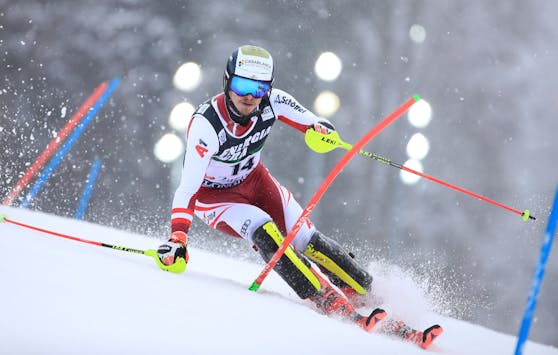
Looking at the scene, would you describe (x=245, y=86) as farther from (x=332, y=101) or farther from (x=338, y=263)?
(x=332, y=101)

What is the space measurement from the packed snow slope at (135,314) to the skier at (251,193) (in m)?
0.19

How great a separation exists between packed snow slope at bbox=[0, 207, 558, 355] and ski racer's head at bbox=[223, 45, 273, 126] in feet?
2.61

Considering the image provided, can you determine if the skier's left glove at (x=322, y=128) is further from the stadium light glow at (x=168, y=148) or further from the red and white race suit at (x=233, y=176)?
the stadium light glow at (x=168, y=148)

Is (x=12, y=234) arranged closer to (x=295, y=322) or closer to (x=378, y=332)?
(x=295, y=322)

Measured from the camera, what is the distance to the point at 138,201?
838 cm

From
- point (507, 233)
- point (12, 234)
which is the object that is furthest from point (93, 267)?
point (507, 233)

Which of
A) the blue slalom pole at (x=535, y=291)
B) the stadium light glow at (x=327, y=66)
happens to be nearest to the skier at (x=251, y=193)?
the blue slalom pole at (x=535, y=291)

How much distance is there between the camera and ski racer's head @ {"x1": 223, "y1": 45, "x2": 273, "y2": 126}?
2670 mm

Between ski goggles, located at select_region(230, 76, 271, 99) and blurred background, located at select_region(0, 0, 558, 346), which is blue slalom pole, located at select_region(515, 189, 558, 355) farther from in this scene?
blurred background, located at select_region(0, 0, 558, 346)

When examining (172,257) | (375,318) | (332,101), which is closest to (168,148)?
(332,101)

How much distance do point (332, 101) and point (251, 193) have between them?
529 centimetres

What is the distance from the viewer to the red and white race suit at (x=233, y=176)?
2635 mm

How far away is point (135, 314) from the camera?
1721 millimetres

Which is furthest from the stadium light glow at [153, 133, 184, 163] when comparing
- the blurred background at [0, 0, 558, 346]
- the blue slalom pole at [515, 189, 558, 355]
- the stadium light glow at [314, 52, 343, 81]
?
the blue slalom pole at [515, 189, 558, 355]
